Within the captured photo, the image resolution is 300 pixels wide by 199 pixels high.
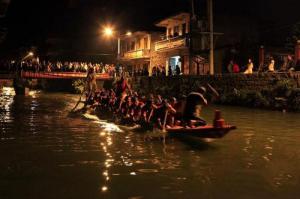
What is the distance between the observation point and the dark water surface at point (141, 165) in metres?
8.39

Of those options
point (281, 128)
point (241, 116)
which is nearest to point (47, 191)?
point (281, 128)

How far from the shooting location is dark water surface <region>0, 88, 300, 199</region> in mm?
8391

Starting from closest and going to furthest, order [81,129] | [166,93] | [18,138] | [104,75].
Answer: [18,138] < [81,129] < [166,93] < [104,75]

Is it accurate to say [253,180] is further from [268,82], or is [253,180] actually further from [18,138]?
[268,82]

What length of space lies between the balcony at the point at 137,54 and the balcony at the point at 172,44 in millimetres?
3354

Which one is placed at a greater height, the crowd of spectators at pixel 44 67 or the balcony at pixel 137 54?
the balcony at pixel 137 54

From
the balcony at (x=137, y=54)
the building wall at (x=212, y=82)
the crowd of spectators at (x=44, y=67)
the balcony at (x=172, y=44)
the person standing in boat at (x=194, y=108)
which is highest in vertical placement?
the balcony at (x=172, y=44)

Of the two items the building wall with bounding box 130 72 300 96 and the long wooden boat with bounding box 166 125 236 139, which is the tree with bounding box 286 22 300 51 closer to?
the building wall with bounding box 130 72 300 96

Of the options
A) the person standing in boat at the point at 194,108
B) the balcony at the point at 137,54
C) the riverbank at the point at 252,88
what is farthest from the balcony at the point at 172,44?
the person standing in boat at the point at 194,108

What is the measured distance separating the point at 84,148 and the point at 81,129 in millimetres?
4587

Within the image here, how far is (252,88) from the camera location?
93.7 ft

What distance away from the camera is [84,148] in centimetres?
1297

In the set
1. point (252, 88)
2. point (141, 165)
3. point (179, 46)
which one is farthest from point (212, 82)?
point (141, 165)

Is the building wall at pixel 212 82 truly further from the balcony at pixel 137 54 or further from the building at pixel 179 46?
the balcony at pixel 137 54
